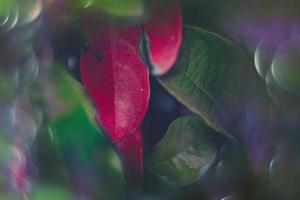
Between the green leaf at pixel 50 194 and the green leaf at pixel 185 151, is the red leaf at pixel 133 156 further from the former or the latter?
the green leaf at pixel 50 194

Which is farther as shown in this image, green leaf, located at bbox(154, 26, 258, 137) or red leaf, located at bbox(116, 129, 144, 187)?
red leaf, located at bbox(116, 129, 144, 187)

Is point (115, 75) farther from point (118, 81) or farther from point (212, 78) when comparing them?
point (212, 78)

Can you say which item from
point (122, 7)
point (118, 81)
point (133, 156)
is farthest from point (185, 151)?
point (122, 7)

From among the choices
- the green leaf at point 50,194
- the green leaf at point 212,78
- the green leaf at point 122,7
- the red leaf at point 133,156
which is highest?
the green leaf at point 122,7

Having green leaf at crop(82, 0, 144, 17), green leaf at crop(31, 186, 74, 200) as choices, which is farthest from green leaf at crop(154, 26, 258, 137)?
green leaf at crop(31, 186, 74, 200)

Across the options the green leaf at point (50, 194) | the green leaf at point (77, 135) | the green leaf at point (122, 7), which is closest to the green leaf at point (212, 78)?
the green leaf at point (122, 7)

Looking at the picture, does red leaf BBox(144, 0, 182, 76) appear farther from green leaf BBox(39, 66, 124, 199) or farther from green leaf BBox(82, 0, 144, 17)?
green leaf BBox(39, 66, 124, 199)
